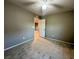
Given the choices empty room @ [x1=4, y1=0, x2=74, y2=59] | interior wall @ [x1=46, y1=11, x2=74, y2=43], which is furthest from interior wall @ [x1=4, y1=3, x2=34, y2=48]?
interior wall @ [x1=46, y1=11, x2=74, y2=43]

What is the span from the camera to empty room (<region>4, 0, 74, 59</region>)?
3100 mm

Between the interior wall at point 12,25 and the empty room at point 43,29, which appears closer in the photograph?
the empty room at point 43,29

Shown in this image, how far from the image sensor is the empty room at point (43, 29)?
3100 millimetres

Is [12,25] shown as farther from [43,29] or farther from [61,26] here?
[43,29]

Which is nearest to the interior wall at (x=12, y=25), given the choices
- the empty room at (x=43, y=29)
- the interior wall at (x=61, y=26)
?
the empty room at (x=43, y=29)

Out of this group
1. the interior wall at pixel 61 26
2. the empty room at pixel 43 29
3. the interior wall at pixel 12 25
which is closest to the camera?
the empty room at pixel 43 29

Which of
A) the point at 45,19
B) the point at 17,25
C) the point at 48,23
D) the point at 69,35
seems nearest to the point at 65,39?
the point at 69,35

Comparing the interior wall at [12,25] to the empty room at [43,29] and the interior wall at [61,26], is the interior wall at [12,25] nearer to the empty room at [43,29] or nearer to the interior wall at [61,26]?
the empty room at [43,29]

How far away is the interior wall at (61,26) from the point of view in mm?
4883

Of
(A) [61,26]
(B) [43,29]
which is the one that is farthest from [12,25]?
(B) [43,29]

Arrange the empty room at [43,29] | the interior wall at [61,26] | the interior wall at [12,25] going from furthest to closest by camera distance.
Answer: the interior wall at [61,26]
the interior wall at [12,25]
the empty room at [43,29]

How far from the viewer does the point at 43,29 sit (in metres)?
7.45

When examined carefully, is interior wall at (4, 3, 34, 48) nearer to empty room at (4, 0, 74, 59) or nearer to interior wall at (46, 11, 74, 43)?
empty room at (4, 0, 74, 59)

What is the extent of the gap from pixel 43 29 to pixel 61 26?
7.57 ft
